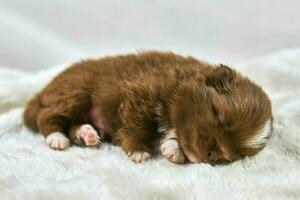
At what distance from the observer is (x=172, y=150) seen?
314cm

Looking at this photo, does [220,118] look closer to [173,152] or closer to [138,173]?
[173,152]

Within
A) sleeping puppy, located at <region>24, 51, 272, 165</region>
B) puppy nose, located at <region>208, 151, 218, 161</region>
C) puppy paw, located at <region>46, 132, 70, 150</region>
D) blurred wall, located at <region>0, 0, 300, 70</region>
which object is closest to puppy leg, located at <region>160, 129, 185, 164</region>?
sleeping puppy, located at <region>24, 51, 272, 165</region>

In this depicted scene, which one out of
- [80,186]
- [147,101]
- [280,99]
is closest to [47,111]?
[147,101]

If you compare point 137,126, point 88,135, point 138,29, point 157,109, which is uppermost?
point 157,109

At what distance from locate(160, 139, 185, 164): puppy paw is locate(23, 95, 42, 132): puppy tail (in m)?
1.14

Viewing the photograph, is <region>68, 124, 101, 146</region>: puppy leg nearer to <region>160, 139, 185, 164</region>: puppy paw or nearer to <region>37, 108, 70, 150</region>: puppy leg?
<region>37, 108, 70, 150</region>: puppy leg

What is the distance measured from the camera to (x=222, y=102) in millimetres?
3020

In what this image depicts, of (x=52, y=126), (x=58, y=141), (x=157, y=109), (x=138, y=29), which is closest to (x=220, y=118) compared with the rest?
(x=157, y=109)

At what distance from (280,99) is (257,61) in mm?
697

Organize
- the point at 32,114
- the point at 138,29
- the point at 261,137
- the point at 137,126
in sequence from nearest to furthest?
the point at 261,137 < the point at 137,126 < the point at 32,114 < the point at 138,29

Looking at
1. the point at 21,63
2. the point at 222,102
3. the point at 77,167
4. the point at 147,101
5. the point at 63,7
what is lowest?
the point at 21,63

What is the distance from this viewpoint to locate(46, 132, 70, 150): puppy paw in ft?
11.2

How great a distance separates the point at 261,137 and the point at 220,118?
28 centimetres

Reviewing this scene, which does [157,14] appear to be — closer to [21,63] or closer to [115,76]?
[21,63]
